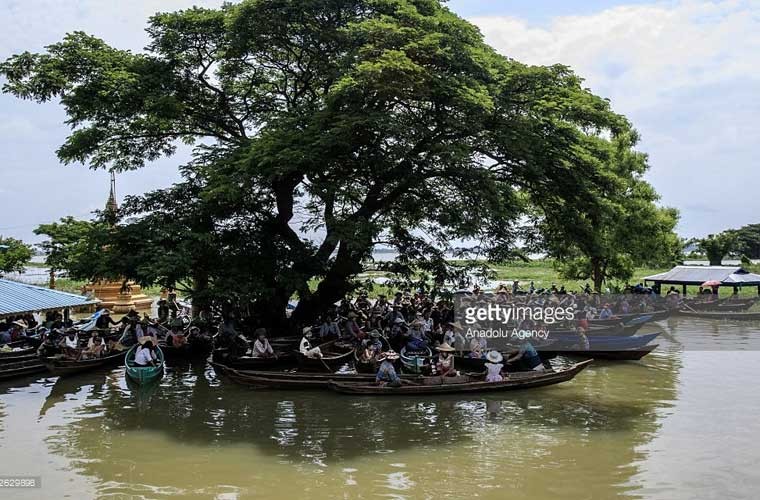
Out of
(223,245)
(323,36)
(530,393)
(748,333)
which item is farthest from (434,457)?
(748,333)

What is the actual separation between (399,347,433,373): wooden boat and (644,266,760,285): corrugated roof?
65.5 feet

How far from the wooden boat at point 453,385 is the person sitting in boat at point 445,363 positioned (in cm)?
25

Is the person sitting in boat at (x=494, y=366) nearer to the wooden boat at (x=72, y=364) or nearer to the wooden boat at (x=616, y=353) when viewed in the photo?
the wooden boat at (x=616, y=353)

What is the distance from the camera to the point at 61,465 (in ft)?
36.1

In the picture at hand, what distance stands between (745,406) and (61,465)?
1397 centimetres

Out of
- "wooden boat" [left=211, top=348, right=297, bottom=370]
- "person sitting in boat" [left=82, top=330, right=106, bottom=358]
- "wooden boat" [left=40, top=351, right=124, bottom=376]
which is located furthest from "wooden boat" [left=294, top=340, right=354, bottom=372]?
"person sitting in boat" [left=82, top=330, right=106, bottom=358]

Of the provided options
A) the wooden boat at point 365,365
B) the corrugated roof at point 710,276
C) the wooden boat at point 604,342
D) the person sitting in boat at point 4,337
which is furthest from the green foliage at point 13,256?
the corrugated roof at point 710,276

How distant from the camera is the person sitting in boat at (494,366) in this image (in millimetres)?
15625

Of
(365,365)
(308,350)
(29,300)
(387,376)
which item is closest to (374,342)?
(365,365)

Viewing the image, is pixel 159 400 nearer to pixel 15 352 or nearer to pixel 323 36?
pixel 15 352

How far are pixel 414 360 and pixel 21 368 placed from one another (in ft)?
35.0

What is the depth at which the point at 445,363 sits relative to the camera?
16031 mm

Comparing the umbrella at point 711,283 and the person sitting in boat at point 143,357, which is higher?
the umbrella at point 711,283

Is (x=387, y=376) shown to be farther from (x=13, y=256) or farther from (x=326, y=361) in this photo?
(x=13, y=256)
